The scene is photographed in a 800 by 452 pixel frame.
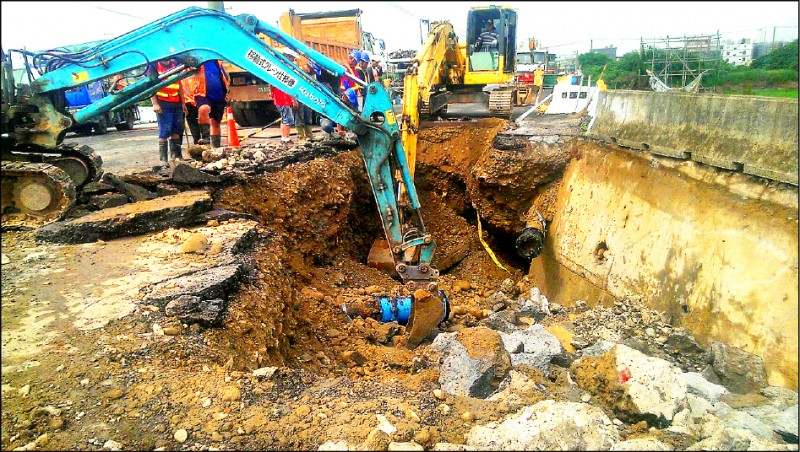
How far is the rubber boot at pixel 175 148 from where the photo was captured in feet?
23.5

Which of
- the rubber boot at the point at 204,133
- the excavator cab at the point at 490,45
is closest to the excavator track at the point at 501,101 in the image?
the excavator cab at the point at 490,45

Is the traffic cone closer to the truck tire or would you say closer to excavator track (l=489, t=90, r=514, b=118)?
excavator track (l=489, t=90, r=514, b=118)

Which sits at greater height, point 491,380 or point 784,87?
point 784,87

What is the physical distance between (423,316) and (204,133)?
5.35 meters

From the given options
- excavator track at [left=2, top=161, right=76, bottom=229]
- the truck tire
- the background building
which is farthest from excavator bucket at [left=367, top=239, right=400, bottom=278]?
the truck tire

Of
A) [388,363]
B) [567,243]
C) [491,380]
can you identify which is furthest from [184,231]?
[567,243]

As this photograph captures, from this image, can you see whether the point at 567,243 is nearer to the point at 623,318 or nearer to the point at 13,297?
the point at 623,318

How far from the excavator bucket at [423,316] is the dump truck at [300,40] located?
6872mm

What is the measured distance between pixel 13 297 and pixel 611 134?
6.60 metres

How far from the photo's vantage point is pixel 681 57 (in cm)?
1177

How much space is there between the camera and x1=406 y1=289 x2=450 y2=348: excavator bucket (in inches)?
190

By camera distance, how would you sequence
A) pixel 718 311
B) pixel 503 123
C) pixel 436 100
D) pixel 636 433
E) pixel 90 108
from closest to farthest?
pixel 636 433, pixel 718 311, pixel 90 108, pixel 503 123, pixel 436 100

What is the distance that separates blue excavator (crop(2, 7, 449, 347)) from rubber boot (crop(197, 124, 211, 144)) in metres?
2.52

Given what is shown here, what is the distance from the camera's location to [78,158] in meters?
5.42
